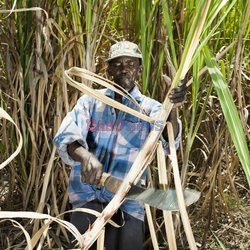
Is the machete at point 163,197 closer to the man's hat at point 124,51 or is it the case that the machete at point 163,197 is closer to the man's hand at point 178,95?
the man's hand at point 178,95

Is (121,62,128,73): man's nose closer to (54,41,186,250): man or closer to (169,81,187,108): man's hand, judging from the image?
(54,41,186,250): man

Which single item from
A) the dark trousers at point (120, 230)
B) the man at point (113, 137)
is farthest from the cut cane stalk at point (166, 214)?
the dark trousers at point (120, 230)

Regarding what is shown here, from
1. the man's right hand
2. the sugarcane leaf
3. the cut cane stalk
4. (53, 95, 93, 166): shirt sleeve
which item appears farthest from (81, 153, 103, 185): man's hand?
the sugarcane leaf

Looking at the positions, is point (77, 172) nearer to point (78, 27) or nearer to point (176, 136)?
point (176, 136)

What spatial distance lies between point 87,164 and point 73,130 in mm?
138

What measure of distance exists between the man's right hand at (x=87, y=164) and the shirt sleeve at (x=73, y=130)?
0.05 feet

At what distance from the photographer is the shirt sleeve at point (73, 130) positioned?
1097 mm

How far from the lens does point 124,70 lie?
1.16 m

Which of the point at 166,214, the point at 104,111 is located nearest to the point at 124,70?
the point at 104,111

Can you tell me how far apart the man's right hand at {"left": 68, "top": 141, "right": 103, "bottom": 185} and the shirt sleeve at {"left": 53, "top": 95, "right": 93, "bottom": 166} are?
0.05 ft

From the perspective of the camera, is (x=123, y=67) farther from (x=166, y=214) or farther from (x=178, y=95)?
(x=166, y=214)

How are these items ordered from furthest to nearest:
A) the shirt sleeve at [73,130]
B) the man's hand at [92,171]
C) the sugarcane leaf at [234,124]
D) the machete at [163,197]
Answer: the shirt sleeve at [73,130]
the man's hand at [92,171]
the machete at [163,197]
the sugarcane leaf at [234,124]

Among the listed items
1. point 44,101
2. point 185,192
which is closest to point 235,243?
point 44,101

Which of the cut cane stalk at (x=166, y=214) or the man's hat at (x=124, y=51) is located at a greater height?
the man's hat at (x=124, y=51)
